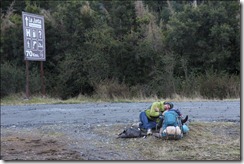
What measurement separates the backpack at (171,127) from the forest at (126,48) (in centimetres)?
1296

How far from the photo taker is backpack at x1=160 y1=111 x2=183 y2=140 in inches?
285

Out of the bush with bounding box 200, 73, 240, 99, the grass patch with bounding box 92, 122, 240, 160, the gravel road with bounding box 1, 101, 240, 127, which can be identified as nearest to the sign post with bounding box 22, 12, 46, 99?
the gravel road with bounding box 1, 101, 240, 127

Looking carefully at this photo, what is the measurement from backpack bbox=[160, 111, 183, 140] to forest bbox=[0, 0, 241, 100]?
13.0 m

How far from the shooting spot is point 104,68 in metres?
24.1

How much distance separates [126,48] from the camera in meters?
24.5

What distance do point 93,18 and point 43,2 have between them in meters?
5.26

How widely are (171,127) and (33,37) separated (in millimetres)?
12116

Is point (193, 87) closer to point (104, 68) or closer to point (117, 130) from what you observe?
point (104, 68)

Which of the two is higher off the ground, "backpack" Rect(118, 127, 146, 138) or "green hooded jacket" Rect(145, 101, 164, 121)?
"green hooded jacket" Rect(145, 101, 164, 121)

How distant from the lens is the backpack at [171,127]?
285 inches

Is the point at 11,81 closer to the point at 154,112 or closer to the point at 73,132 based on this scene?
the point at 73,132

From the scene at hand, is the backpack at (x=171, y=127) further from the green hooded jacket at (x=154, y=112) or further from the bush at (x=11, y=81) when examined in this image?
the bush at (x=11, y=81)

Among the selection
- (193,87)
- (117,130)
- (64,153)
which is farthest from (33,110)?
(193,87)

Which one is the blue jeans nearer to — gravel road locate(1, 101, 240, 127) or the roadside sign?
gravel road locate(1, 101, 240, 127)
